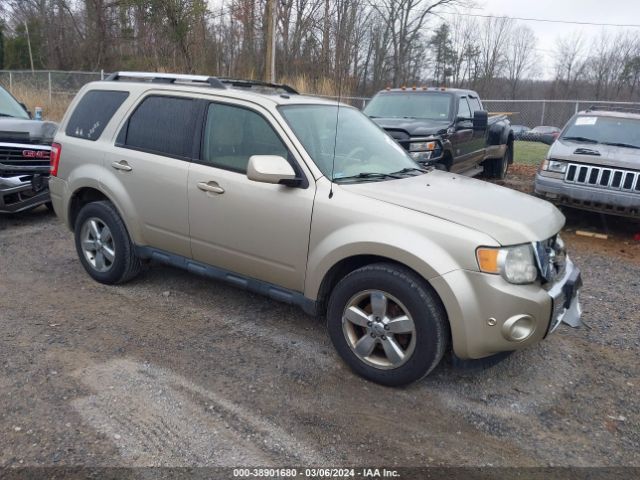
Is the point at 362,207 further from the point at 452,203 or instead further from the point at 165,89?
the point at 165,89

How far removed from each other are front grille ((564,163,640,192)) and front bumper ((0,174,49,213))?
278 inches

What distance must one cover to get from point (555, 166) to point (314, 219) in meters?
5.16

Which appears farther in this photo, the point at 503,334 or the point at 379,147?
the point at 379,147

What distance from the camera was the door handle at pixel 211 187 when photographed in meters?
4.06

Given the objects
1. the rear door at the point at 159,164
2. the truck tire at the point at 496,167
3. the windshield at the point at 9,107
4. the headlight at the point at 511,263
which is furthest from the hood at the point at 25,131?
the truck tire at the point at 496,167

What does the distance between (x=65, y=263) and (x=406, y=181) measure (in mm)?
3865

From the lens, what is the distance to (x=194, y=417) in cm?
312

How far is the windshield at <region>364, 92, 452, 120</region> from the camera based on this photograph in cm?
923

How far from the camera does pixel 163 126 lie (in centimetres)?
454

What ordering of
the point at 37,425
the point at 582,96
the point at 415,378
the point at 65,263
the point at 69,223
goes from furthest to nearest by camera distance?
1. the point at 582,96
2. the point at 65,263
3. the point at 69,223
4. the point at 415,378
5. the point at 37,425

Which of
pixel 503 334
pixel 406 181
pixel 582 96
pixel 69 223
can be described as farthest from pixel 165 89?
pixel 582 96

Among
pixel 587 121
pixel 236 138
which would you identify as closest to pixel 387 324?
pixel 236 138

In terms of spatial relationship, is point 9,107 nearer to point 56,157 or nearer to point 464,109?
point 56,157

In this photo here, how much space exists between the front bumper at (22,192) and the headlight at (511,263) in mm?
6223
